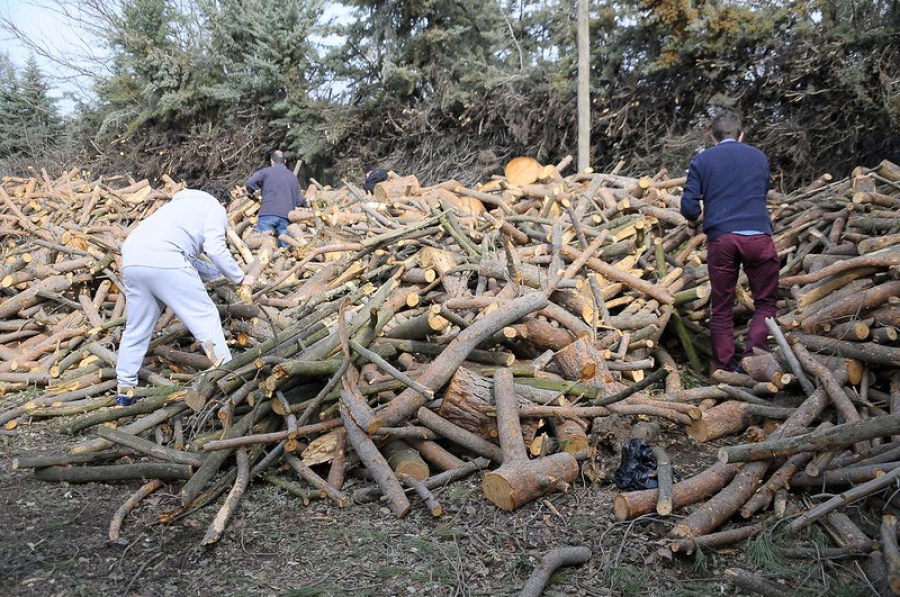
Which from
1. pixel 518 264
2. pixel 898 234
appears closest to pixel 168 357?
pixel 518 264

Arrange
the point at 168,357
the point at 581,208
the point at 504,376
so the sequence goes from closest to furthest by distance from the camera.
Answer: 1. the point at 504,376
2. the point at 168,357
3. the point at 581,208

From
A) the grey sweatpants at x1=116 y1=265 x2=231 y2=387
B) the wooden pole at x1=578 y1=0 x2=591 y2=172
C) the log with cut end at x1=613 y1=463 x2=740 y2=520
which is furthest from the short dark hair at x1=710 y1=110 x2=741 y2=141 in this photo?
the wooden pole at x1=578 y1=0 x2=591 y2=172

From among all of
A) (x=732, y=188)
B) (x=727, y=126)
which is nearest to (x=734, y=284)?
(x=732, y=188)

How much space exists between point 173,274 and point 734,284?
14.1ft

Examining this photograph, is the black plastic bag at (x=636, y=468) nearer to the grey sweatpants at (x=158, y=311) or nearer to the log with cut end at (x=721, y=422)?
the log with cut end at (x=721, y=422)

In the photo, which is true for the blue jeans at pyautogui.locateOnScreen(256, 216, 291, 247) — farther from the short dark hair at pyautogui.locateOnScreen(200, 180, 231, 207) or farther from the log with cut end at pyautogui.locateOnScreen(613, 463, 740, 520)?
the log with cut end at pyautogui.locateOnScreen(613, 463, 740, 520)

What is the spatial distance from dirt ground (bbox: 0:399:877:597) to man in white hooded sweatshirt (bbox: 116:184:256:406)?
142 cm

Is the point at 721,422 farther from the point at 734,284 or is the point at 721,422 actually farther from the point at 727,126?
the point at 727,126

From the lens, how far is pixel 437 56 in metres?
17.1

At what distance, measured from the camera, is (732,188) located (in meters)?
5.01

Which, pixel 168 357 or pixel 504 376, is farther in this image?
pixel 168 357

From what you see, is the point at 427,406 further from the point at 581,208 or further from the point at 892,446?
the point at 581,208

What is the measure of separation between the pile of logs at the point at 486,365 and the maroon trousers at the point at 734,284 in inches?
10.8

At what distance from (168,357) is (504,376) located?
122 inches
